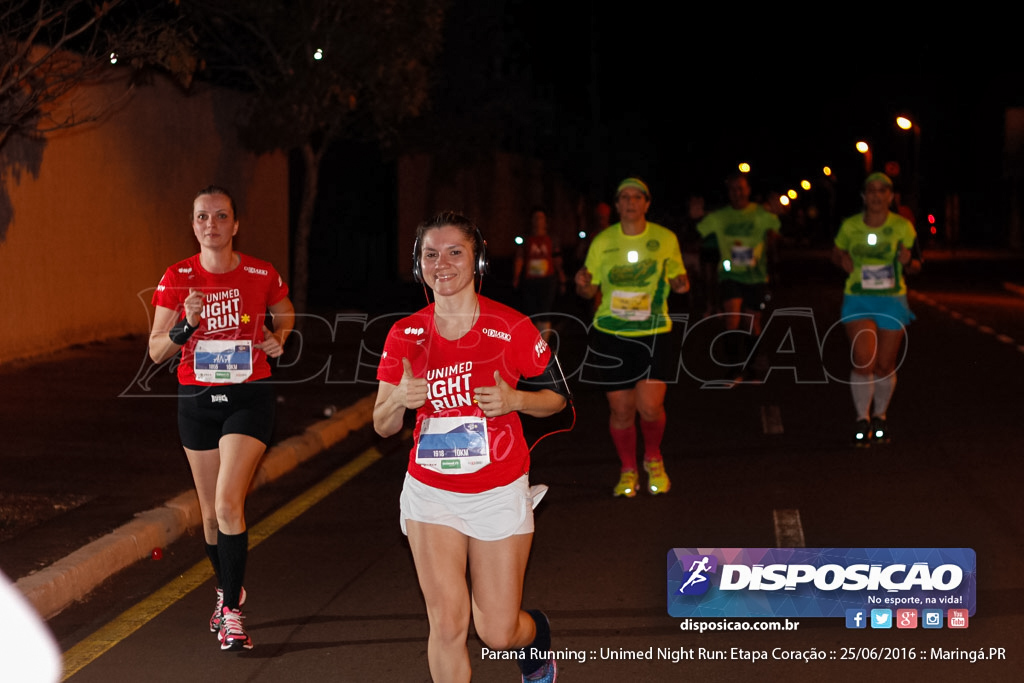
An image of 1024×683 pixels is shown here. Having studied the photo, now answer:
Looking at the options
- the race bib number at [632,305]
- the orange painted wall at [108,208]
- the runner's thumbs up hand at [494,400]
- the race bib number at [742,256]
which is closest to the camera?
the runner's thumbs up hand at [494,400]

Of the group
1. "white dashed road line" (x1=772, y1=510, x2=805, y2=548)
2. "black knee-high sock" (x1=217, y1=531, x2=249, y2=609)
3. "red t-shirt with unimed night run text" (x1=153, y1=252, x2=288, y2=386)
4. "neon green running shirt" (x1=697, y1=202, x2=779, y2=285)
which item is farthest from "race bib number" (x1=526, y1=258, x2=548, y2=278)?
"black knee-high sock" (x1=217, y1=531, x2=249, y2=609)

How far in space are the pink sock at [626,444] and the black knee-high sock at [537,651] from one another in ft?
13.2

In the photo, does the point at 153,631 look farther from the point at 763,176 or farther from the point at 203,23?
the point at 763,176

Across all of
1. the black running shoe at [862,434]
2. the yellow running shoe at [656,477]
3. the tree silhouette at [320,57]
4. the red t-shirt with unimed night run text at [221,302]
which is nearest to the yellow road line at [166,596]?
the red t-shirt with unimed night run text at [221,302]

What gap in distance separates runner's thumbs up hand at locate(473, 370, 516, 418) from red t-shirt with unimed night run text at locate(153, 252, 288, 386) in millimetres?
2051

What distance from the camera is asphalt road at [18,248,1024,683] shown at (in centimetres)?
575

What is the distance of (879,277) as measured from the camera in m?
10.5

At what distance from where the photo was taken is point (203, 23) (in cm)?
1880

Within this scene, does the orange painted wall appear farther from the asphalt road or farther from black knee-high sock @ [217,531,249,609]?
black knee-high sock @ [217,531,249,609]

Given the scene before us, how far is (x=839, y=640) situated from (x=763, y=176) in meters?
120

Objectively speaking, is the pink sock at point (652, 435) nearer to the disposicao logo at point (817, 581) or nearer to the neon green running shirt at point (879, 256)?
the neon green running shirt at point (879, 256)

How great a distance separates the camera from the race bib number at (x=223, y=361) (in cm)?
613

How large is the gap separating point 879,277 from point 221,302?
5983 millimetres

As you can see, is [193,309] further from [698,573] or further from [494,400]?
[698,573]
